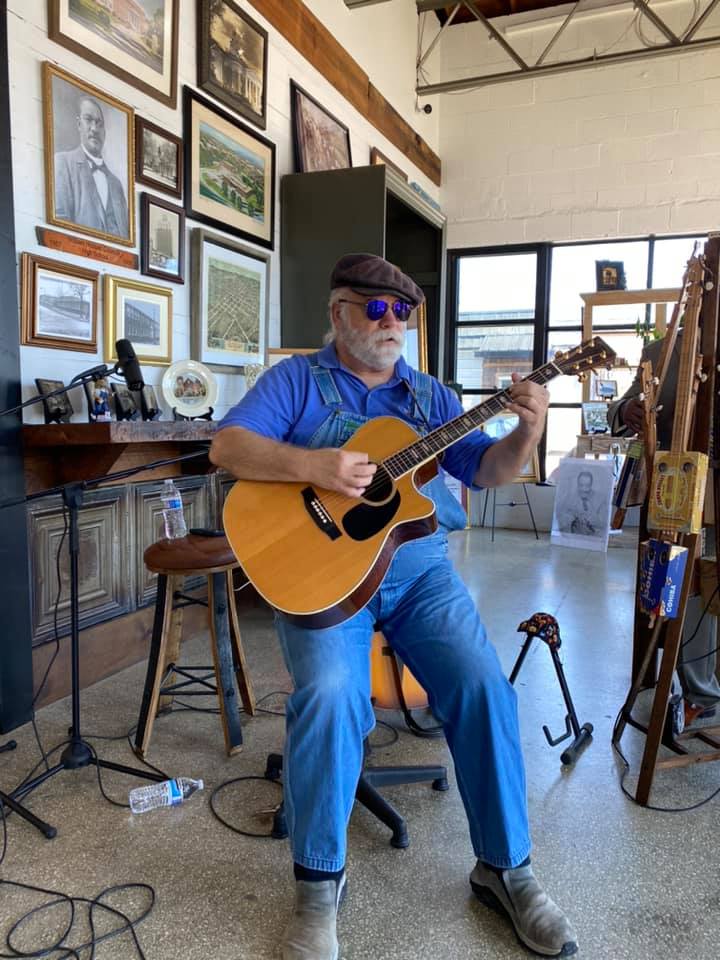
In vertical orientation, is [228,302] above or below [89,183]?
below

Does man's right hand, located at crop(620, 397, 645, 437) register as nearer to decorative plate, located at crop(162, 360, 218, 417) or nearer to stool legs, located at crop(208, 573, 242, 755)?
stool legs, located at crop(208, 573, 242, 755)

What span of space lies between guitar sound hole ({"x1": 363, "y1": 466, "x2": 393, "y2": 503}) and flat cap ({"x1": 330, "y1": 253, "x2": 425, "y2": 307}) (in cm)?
49

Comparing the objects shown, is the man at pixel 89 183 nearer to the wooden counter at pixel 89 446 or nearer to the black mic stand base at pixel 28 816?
the wooden counter at pixel 89 446

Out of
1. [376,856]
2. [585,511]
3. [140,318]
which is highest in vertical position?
[140,318]

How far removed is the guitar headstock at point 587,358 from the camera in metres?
1.59

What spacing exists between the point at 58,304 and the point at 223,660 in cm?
135

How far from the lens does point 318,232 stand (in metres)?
3.65

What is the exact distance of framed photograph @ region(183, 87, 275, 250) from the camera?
2.91 meters

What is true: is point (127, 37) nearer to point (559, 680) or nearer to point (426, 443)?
point (426, 443)

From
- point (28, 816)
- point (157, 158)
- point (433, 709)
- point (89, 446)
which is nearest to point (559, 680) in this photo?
point (433, 709)

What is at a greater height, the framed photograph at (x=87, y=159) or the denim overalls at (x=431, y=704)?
the framed photograph at (x=87, y=159)

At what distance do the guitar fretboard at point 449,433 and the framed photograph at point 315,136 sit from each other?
2.69m

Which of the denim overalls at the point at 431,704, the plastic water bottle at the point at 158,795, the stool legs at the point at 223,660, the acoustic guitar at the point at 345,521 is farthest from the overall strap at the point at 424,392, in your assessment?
the plastic water bottle at the point at 158,795

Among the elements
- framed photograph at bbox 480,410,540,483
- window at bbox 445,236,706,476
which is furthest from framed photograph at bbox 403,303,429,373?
window at bbox 445,236,706,476
